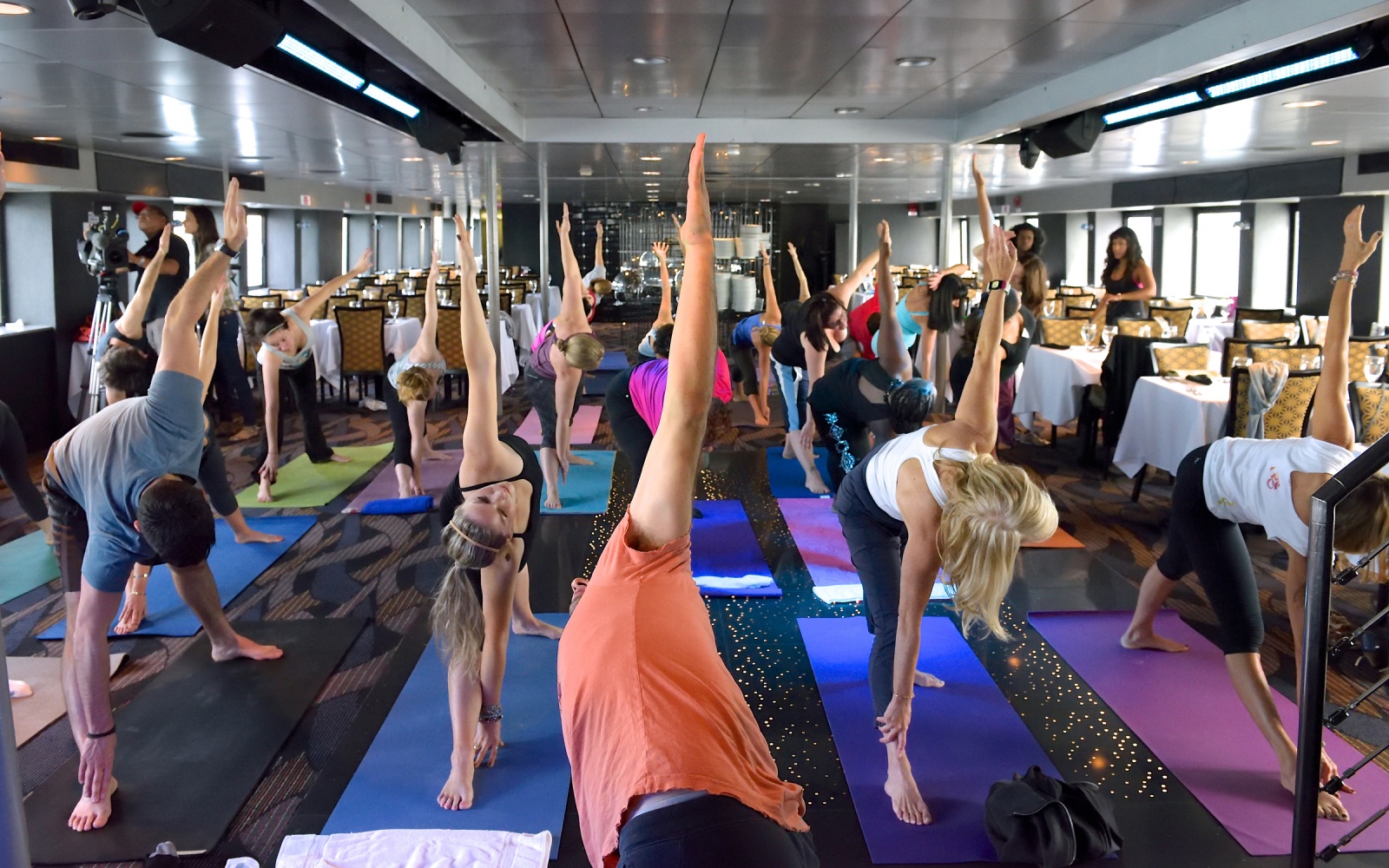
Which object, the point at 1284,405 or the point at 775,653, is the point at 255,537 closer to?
the point at 775,653

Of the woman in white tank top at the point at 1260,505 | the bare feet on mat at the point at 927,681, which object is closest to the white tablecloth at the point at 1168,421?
the woman in white tank top at the point at 1260,505

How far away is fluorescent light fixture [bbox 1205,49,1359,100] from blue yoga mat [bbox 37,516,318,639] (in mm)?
5535

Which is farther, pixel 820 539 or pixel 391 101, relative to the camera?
pixel 391 101

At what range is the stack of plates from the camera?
388 inches

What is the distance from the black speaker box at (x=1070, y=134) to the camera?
6.85 meters

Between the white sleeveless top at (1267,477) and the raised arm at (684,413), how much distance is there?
235 cm

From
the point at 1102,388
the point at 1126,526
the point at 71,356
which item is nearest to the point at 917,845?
the point at 1126,526

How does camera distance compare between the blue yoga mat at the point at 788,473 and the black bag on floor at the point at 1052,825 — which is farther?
the blue yoga mat at the point at 788,473

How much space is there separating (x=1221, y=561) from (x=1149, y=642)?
1.01 metres

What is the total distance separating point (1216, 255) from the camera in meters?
16.4

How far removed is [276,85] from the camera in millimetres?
5637

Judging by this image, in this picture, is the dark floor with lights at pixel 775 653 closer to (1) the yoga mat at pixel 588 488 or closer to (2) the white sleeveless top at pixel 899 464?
(1) the yoga mat at pixel 588 488

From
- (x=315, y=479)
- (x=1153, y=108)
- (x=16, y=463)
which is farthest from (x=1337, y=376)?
(x=315, y=479)

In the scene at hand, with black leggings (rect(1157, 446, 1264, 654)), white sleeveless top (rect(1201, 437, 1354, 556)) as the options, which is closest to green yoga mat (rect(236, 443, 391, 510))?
black leggings (rect(1157, 446, 1264, 654))
